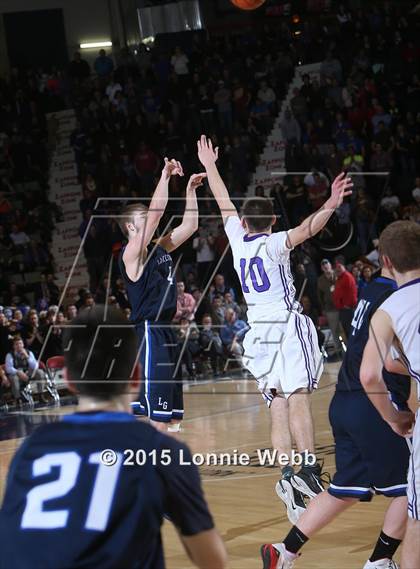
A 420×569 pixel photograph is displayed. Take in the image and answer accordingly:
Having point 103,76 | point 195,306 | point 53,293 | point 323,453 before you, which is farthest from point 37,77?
point 323,453

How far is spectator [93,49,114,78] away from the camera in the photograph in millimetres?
22750

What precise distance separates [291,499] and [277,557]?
946 mm

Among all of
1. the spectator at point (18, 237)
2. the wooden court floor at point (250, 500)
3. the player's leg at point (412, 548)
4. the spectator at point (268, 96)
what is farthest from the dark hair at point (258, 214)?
the spectator at point (268, 96)

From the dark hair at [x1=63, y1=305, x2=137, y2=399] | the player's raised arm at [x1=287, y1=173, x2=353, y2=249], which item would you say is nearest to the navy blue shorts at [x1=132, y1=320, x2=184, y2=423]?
the player's raised arm at [x1=287, y1=173, x2=353, y2=249]

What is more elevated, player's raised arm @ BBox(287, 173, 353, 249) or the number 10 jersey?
player's raised arm @ BBox(287, 173, 353, 249)

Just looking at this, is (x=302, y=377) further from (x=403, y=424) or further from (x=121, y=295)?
(x=121, y=295)

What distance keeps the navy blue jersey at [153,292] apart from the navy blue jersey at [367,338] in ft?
7.62

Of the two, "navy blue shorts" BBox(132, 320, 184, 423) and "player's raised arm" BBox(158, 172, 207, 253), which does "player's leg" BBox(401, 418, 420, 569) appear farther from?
"player's raised arm" BBox(158, 172, 207, 253)

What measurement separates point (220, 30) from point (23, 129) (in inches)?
238

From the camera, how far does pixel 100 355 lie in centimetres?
275

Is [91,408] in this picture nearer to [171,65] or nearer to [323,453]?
[323,453]

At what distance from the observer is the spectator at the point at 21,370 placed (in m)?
13.2

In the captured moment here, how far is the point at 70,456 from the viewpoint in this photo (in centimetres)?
261

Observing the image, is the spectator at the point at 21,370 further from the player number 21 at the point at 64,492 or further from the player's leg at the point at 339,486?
the player number 21 at the point at 64,492
